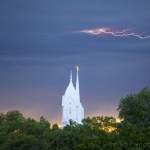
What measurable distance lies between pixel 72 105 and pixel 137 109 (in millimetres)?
55512

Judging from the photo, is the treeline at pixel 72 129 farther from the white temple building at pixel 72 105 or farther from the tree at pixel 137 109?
the white temple building at pixel 72 105

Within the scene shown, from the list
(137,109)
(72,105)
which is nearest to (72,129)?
(137,109)

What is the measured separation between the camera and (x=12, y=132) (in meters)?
68.8

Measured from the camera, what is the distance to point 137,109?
209 ft

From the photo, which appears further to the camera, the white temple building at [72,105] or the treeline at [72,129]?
the white temple building at [72,105]

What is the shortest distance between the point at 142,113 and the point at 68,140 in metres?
7.71

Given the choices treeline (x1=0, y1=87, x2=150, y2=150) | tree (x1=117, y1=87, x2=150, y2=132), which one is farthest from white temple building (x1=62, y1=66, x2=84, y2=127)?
tree (x1=117, y1=87, x2=150, y2=132)

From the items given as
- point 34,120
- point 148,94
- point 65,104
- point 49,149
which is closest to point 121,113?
point 148,94

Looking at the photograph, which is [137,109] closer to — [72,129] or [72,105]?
[72,129]

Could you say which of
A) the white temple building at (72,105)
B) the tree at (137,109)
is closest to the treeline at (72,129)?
the tree at (137,109)

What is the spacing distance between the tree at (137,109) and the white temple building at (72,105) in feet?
164

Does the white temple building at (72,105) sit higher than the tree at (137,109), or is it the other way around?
the white temple building at (72,105)

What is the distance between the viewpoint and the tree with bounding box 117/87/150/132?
62297 mm

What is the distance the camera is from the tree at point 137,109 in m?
62.3
